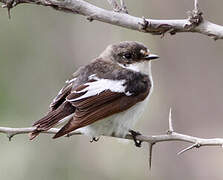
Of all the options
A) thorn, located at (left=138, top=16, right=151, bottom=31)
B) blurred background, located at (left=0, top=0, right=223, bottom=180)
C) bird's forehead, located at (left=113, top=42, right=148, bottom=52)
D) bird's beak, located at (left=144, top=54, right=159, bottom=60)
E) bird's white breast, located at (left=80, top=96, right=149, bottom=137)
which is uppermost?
thorn, located at (left=138, top=16, right=151, bottom=31)

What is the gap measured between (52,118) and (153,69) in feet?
11.6

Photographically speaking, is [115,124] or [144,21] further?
[115,124]

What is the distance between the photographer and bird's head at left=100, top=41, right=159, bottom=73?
4.95 m

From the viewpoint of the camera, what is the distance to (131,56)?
5.00m

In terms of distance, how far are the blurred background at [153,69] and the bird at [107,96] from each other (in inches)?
54.5

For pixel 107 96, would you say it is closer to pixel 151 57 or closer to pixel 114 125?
pixel 114 125

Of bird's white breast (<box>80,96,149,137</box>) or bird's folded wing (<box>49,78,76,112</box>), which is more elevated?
bird's folded wing (<box>49,78,76,112</box>)

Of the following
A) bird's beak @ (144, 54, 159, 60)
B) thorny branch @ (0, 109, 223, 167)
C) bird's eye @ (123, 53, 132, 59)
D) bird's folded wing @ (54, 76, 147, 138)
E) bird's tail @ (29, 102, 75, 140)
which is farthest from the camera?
bird's eye @ (123, 53, 132, 59)

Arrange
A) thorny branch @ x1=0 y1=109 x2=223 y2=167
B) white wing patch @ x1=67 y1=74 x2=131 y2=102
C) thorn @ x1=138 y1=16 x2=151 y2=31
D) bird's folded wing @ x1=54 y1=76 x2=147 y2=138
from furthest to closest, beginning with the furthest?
white wing patch @ x1=67 y1=74 x2=131 y2=102 → bird's folded wing @ x1=54 y1=76 x2=147 y2=138 → thorny branch @ x1=0 y1=109 x2=223 y2=167 → thorn @ x1=138 y1=16 x2=151 y2=31

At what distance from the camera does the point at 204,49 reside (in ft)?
24.4

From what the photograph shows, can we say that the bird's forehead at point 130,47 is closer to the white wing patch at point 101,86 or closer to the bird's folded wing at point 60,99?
the white wing patch at point 101,86

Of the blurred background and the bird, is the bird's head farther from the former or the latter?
the blurred background

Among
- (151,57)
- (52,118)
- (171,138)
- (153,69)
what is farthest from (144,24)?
(153,69)

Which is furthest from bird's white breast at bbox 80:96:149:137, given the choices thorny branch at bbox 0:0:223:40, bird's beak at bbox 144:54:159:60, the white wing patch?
thorny branch at bbox 0:0:223:40
